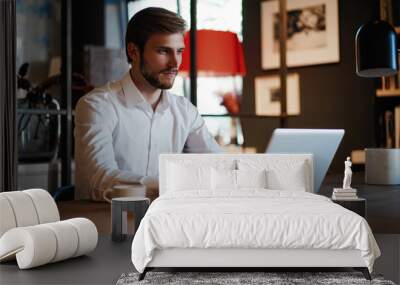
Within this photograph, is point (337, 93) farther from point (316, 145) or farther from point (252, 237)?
point (252, 237)

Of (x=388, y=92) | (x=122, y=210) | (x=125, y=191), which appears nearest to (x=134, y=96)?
(x=125, y=191)

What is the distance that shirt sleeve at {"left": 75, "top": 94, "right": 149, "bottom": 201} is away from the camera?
4770mm

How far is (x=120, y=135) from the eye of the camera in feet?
15.6

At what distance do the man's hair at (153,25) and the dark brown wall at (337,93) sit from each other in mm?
860

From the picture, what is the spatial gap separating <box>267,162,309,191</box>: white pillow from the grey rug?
3.56ft

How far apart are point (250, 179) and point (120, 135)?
1248mm

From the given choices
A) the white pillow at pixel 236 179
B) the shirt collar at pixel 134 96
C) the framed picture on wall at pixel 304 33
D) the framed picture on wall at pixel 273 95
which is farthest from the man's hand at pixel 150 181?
the framed picture on wall at pixel 304 33

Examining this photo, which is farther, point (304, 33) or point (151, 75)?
point (304, 33)

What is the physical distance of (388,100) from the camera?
568 cm

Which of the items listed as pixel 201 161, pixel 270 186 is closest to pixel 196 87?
pixel 201 161

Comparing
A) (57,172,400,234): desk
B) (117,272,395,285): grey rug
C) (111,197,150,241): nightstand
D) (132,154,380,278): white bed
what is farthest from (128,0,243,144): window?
(117,272,395,285): grey rug

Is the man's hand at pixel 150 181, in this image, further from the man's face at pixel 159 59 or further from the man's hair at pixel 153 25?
the man's hair at pixel 153 25

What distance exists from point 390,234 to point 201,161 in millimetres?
1487

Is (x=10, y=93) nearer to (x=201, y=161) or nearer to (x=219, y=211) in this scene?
(x=201, y=161)
